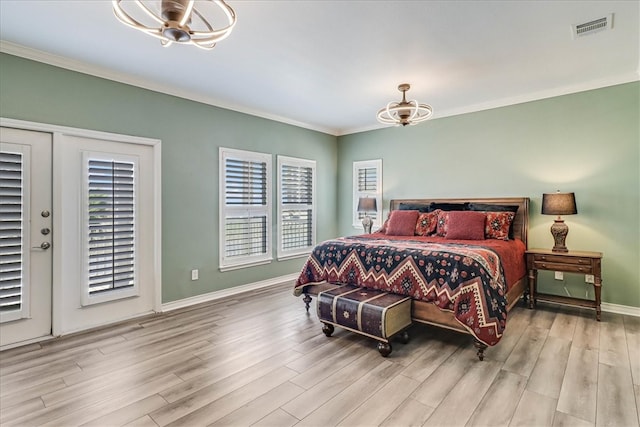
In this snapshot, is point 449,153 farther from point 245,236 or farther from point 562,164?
point 245,236

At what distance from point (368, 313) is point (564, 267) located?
7.89 ft

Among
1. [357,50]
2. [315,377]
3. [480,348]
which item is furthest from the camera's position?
[357,50]

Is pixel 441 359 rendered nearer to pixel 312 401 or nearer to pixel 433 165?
pixel 312 401

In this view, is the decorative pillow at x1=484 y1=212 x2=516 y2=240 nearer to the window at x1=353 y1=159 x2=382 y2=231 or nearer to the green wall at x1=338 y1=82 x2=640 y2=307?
the green wall at x1=338 y1=82 x2=640 y2=307

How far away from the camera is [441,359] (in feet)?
8.50

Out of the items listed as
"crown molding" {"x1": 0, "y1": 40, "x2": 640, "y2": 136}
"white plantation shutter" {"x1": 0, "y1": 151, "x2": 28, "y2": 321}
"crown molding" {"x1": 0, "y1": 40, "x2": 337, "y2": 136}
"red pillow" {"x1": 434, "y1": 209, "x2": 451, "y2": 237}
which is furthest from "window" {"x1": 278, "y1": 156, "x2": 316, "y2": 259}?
"white plantation shutter" {"x1": 0, "y1": 151, "x2": 28, "y2": 321}

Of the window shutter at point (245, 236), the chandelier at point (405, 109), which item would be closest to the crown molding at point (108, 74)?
the window shutter at point (245, 236)

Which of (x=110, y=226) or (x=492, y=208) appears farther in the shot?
(x=492, y=208)

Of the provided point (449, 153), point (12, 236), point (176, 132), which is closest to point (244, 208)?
point (176, 132)

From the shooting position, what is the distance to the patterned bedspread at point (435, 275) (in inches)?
101

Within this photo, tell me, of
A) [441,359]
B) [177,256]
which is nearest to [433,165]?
[441,359]

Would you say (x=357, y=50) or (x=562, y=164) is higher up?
(x=357, y=50)

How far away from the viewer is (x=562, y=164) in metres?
3.97

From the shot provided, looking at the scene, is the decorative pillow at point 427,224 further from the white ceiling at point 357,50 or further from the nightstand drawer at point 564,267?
the white ceiling at point 357,50
